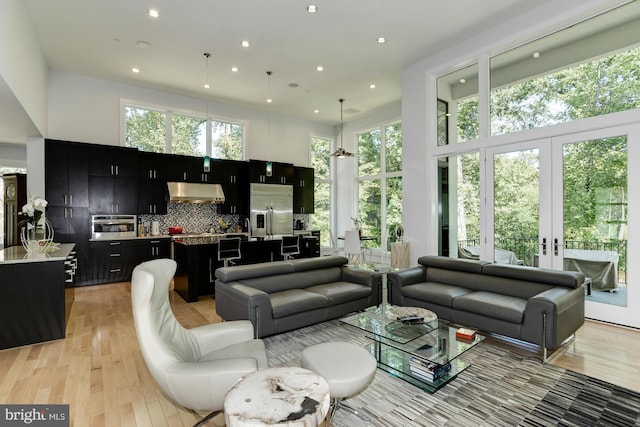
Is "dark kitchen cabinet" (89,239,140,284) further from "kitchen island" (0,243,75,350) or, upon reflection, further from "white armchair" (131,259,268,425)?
"white armchair" (131,259,268,425)

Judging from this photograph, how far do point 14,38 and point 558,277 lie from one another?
662 centimetres

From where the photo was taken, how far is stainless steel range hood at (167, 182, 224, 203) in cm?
705

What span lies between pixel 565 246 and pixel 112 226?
7.75 meters

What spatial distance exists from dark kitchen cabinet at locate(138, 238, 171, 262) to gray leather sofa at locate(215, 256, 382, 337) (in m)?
3.54

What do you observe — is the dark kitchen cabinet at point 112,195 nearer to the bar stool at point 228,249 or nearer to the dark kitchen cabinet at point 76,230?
the dark kitchen cabinet at point 76,230

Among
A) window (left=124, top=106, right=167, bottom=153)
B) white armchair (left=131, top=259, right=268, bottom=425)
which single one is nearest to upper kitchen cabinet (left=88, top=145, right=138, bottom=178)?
window (left=124, top=106, right=167, bottom=153)

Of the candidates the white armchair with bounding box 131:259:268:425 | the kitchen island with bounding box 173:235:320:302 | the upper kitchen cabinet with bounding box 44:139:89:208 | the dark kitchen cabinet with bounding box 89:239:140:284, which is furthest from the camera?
the dark kitchen cabinet with bounding box 89:239:140:284

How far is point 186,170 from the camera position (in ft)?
24.2

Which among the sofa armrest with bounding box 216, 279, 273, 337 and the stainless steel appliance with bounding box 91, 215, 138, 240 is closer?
the sofa armrest with bounding box 216, 279, 273, 337

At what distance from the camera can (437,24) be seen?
4902 millimetres

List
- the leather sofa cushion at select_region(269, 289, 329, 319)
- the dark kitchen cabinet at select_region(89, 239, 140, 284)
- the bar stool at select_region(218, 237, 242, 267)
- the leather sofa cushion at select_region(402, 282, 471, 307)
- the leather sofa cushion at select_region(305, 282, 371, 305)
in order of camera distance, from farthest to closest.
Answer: the dark kitchen cabinet at select_region(89, 239, 140, 284)
the bar stool at select_region(218, 237, 242, 267)
the leather sofa cushion at select_region(305, 282, 371, 305)
the leather sofa cushion at select_region(402, 282, 471, 307)
the leather sofa cushion at select_region(269, 289, 329, 319)

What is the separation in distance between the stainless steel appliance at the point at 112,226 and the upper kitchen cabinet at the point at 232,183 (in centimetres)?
199

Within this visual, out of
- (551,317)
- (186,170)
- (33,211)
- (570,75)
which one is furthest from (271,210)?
(551,317)

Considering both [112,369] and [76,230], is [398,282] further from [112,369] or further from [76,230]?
[76,230]
